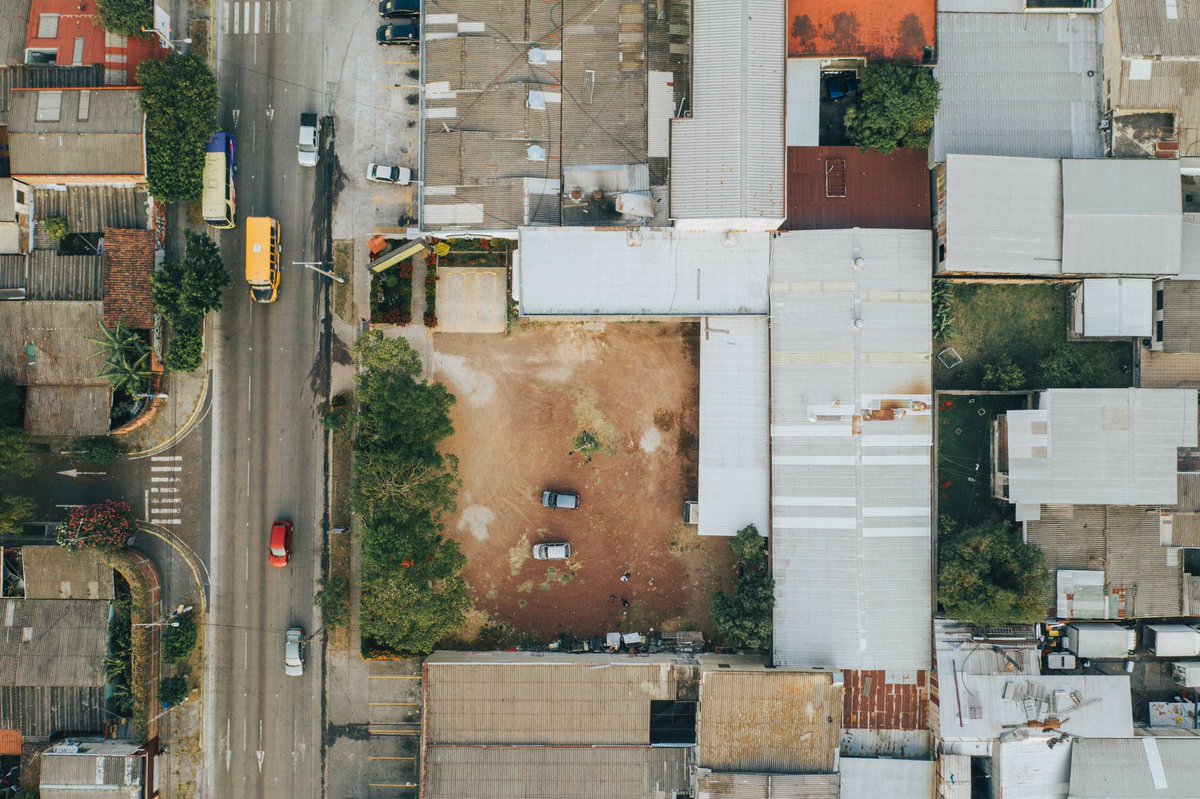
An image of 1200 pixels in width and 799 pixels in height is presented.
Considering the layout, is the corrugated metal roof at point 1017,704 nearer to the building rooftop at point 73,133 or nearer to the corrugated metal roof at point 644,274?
the corrugated metal roof at point 644,274

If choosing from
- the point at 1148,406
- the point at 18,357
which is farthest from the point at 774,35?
the point at 18,357

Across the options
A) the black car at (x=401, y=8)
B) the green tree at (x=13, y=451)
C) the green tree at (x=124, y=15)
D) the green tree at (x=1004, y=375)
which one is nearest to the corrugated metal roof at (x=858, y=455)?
the green tree at (x=1004, y=375)

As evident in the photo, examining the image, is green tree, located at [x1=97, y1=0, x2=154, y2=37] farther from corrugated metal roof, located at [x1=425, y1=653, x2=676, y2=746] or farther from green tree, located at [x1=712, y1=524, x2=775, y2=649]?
green tree, located at [x1=712, y1=524, x2=775, y2=649]

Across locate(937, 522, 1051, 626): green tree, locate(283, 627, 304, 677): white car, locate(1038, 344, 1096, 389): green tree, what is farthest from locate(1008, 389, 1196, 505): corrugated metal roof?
locate(283, 627, 304, 677): white car

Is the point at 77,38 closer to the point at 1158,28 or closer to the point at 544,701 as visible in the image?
the point at 544,701

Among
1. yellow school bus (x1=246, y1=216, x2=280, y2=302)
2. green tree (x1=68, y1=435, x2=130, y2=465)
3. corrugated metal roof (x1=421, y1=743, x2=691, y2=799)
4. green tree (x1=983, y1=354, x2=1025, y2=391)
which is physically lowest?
corrugated metal roof (x1=421, y1=743, x2=691, y2=799)

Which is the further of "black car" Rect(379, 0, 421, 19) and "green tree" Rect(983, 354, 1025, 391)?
"black car" Rect(379, 0, 421, 19)

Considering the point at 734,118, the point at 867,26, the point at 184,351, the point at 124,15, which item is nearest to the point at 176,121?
the point at 124,15
